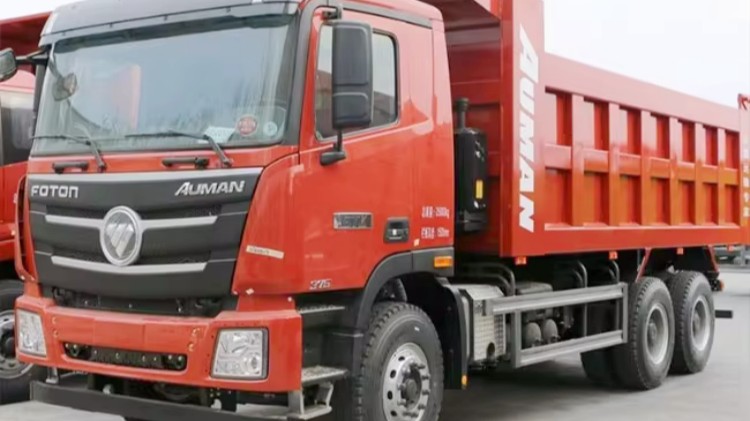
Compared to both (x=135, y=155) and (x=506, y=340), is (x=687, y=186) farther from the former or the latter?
(x=135, y=155)

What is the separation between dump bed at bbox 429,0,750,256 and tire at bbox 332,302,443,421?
46.8 inches

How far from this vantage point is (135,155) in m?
5.26

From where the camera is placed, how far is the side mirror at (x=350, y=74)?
197 inches

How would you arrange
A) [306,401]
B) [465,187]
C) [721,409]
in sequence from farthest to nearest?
[721,409], [465,187], [306,401]

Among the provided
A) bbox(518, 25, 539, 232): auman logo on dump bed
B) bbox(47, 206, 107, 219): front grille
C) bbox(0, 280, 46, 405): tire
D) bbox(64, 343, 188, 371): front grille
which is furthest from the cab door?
bbox(0, 280, 46, 405): tire

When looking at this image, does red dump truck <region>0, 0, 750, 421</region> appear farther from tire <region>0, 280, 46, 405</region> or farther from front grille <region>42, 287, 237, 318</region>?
tire <region>0, 280, 46, 405</region>

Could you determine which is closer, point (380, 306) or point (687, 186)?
point (380, 306)

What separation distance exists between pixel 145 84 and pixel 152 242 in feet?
3.05

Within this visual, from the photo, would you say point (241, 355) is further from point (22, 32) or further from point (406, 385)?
point (22, 32)

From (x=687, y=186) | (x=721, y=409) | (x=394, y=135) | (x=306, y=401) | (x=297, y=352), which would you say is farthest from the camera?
(x=687, y=186)

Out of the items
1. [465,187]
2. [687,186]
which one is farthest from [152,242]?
[687,186]

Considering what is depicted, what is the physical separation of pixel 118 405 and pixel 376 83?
229 cm

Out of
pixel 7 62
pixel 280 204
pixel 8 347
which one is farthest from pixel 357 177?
pixel 8 347

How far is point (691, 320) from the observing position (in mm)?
Result: 9516
